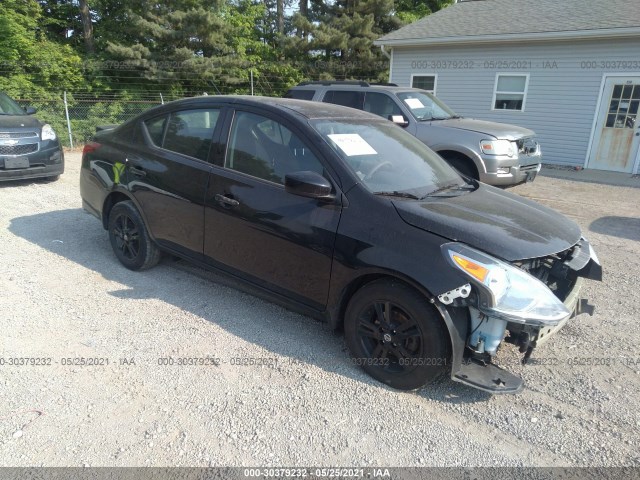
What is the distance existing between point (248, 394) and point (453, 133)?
5.97 metres

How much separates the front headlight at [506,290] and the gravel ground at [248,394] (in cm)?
66

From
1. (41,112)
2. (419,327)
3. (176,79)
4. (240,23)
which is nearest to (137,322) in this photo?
(419,327)

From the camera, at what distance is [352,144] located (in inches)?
131

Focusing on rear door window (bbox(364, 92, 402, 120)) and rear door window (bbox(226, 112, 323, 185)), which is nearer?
rear door window (bbox(226, 112, 323, 185))

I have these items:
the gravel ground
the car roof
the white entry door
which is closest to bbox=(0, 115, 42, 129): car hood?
the gravel ground

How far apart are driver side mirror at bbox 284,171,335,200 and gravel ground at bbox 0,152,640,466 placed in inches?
45.1

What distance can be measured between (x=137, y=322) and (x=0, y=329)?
3.19 ft

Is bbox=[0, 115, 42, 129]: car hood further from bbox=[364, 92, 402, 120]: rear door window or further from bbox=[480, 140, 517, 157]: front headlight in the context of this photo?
bbox=[480, 140, 517, 157]: front headlight

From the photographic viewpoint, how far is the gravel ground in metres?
2.40

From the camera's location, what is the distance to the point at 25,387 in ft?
9.25

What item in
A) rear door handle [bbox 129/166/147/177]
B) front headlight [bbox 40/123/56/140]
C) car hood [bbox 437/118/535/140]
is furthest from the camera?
front headlight [bbox 40/123/56/140]

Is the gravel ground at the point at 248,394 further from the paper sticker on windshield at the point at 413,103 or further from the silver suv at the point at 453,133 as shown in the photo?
the paper sticker on windshield at the point at 413,103

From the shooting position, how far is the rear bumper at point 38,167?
7.51 meters

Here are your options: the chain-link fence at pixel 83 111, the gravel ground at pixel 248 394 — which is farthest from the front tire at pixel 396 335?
the chain-link fence at pixel 83 111
